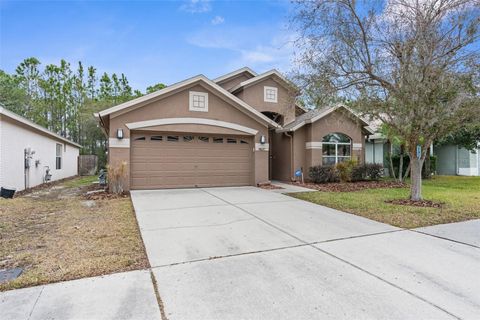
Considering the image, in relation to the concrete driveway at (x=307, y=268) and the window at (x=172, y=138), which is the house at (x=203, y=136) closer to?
the window at (x=172, y=138)

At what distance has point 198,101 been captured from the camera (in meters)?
11.7

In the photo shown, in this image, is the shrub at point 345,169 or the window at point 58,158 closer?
the shrub at point 345,169

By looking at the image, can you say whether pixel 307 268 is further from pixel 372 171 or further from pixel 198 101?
pixel 372 171

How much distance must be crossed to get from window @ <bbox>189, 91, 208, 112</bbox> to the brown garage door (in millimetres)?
1176

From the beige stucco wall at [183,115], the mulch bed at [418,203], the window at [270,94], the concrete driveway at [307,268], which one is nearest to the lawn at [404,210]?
the mulch bed at [418,203]

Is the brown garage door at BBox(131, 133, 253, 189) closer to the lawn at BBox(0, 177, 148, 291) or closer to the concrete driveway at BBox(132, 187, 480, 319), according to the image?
the lawn at BBox(0, 177, 148, 291)

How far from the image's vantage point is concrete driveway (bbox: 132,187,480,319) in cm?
277

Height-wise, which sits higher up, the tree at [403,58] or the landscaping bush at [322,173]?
the tree at [403,58]

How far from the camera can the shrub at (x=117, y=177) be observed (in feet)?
32.9

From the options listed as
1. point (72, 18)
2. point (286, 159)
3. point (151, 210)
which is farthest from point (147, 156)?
point (286, 159)

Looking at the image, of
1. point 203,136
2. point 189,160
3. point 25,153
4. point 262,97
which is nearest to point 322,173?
point 262,97

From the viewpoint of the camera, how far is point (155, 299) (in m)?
2.91

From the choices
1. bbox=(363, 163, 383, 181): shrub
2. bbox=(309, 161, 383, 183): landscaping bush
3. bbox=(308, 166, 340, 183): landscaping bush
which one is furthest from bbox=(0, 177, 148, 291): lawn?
bbox=(363, 163, 383, 181): shrub

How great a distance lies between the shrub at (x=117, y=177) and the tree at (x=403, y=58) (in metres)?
7.45
